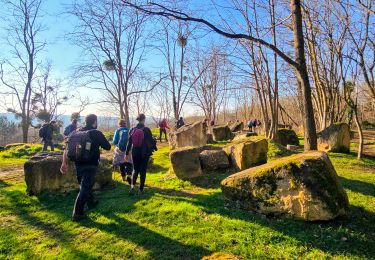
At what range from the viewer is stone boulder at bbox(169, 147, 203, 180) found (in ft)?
25.0

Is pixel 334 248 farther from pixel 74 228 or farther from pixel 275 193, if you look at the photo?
pixel 74 228

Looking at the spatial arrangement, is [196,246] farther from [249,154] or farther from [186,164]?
[249,154]

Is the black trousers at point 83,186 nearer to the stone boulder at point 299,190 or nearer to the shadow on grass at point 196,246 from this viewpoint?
the shadow on grass at point 196,246

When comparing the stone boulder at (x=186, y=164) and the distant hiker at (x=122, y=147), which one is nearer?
the stone boulder at (x=186, y=164)

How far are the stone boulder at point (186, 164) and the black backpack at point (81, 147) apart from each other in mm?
2904

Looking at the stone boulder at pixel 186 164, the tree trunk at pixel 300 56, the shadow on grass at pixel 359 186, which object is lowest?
the shadow on grass at pixel 359 186

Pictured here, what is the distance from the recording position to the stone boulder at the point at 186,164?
7.61 meters

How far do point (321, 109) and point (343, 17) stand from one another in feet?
24.8

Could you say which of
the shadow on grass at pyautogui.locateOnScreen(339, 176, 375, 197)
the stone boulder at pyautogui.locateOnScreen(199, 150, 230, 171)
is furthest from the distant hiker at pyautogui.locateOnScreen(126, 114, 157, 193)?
the shadow on grass at pyautogui.locateOnScreen(339, 176, 375, 197)

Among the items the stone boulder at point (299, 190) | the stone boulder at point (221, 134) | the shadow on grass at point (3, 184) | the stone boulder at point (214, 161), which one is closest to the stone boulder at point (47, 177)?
the shadow on grass at point (3, 184)

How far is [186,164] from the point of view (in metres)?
7.60

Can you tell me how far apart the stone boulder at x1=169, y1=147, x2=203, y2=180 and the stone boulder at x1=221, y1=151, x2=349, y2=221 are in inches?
106

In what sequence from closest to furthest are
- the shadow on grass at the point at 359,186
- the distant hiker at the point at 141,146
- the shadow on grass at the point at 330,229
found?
1. the shadow on grass at the point at 330,229
2. the shadow on grass at the point at 359,186
3. the distant hiker at the point at 141,146

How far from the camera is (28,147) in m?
17.7
